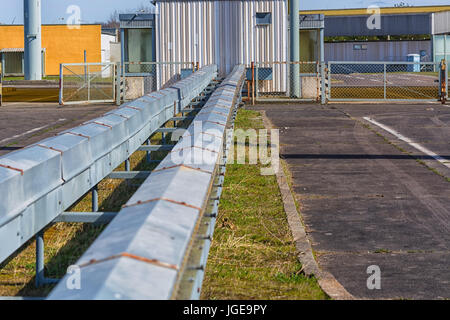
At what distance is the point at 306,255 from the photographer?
22.6 feet

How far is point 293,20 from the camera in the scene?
28.5 metres

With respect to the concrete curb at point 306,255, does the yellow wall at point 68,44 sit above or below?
above

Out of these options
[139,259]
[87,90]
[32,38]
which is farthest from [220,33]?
[32,38]

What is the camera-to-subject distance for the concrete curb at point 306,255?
5848mm

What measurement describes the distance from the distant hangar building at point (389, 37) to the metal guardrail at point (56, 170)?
67554 mm

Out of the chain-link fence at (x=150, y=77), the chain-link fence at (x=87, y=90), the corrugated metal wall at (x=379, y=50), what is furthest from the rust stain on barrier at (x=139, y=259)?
the corrugated metal wall at (x=379, y=50)

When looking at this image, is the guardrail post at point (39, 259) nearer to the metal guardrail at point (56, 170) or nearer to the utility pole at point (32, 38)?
the metal guardrail at point (56, 170)

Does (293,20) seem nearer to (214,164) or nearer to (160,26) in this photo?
(160,26)

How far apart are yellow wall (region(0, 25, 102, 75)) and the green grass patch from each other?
64968 mm

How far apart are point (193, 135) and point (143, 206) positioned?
3083 millimetres

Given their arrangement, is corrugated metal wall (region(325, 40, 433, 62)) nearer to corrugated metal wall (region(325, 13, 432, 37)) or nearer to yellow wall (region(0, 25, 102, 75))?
corrugated metal wall (region(325, 13, 432, 37))

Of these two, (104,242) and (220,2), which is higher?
(220,2)

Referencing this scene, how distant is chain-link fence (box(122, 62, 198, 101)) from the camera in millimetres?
30656
